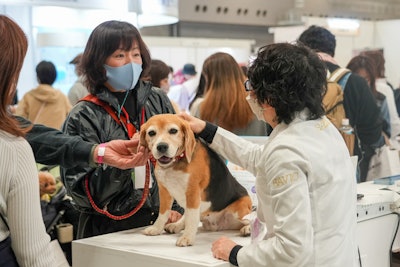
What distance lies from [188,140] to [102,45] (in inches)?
21.1

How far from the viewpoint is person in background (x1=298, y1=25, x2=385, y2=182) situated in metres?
3.91

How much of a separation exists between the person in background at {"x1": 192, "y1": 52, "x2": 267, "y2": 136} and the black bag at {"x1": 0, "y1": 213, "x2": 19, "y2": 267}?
8.05ft

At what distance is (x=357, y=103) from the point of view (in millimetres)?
4004

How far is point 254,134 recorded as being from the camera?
154 inches

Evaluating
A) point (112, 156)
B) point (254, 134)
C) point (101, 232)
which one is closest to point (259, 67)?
point (112, 156)

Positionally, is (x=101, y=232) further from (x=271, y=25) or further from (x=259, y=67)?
(x=271, y=25)

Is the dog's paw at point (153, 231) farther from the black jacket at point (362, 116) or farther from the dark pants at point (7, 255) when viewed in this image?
the black jacket at point (362, 116)

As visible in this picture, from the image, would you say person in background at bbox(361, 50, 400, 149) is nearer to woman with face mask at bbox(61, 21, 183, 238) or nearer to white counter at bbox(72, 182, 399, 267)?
white counter at bbox(72, 182, 399, 267)

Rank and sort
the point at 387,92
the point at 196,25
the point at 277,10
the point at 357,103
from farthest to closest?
the point at 277,10
the point at 196,25
the point at 387,92
the point at 357,103

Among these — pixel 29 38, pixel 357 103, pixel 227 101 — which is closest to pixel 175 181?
pixel 227 101

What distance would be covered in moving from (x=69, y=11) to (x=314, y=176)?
16.4 feet

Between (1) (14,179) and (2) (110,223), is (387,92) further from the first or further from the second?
(1) (14,179)

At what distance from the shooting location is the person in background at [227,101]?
3904mm

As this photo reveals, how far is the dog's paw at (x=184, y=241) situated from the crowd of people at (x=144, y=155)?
12 cm
